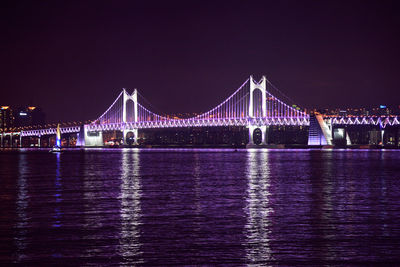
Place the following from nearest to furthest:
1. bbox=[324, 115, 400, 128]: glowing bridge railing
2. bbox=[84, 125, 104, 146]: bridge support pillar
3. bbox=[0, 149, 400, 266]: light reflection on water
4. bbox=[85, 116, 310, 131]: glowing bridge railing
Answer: bbox=[0, 149, 400, 266]: light reflection on water, bbox=[85, 116, 310, 131]: glowing bridge railing, bbox=[324, 115, 400, 128]: glowing bridge railing, bbox=[84, 125, 104, 146]: bridge support pillar

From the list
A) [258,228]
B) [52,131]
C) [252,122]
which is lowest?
[258,228]

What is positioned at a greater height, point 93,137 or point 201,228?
point 93,137

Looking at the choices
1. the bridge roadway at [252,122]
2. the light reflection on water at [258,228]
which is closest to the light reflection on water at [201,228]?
the light reflection on water at [258,228]

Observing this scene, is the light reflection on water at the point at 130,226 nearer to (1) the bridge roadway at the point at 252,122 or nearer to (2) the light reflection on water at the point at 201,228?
(2) the light reflection on water at the point at 201,228

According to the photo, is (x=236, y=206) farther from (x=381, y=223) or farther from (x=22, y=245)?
(x=22, y=245)

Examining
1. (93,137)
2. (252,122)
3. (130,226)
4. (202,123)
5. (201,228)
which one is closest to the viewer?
Result: (201,228)

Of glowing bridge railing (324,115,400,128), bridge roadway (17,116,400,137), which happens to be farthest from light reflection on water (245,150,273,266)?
glowing bridge railing (324,115,400,128)

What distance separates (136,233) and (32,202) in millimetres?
5620

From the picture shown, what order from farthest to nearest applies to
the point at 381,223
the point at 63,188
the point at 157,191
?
the point at 63,188, the point at 157,191, the point at 381,223

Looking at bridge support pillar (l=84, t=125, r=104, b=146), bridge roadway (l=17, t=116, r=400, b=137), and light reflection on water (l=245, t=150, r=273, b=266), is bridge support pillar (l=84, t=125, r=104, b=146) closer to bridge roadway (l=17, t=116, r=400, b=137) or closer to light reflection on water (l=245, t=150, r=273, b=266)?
bridge roadway (l=17, t=116, r=400, b=137)

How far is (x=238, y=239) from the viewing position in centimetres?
812

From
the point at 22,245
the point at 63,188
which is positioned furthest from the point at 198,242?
the point at 63,188

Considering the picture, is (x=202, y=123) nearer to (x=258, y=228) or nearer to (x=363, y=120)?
(x=363, y=120)

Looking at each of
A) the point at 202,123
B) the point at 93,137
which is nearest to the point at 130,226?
the point at 202,123
